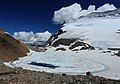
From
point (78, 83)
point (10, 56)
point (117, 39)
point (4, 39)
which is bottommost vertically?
point (78, 83)

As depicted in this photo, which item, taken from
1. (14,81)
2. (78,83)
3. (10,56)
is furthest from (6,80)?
(10,56)

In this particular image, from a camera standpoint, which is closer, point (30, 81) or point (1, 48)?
point (30, 81)

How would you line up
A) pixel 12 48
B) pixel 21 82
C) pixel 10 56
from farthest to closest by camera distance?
pixel 12 48, pixel 10 56, pixel 21 82

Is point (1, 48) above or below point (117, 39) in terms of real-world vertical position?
below

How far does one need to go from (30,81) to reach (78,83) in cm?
406

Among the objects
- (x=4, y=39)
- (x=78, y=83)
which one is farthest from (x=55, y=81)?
(x=4, y=39)

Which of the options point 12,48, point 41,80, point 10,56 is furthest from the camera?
point 12,48

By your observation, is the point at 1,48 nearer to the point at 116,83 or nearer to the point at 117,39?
the point at 116,83

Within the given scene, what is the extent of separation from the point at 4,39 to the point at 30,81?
121ft

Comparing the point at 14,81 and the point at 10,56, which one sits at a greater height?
the point at 10,56

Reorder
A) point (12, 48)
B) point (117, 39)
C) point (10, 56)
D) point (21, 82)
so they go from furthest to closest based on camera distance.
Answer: point (117, 39), point (12, 48), point (10, 56), point (21, 82)

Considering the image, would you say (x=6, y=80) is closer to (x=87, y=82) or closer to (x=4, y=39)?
(x=87, y=82)

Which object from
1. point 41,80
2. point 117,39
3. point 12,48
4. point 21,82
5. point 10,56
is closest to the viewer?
point 21,82

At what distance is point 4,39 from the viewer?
54375 mm
